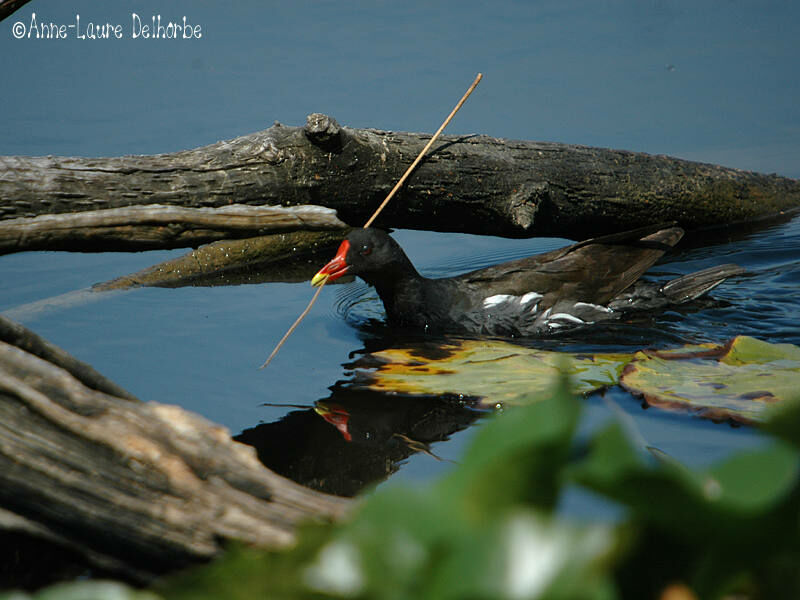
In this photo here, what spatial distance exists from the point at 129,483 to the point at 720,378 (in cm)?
235

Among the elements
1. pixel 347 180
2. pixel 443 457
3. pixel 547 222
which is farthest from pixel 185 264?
pixel 443 457

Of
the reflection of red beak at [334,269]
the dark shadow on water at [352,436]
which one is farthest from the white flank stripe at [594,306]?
the dark shadow on water at [352,436]

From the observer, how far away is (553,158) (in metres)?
5.41

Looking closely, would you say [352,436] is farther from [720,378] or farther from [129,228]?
[720,378]

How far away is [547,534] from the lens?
519 mm

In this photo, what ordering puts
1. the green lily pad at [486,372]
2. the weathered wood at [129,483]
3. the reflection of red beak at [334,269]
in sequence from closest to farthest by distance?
the weathered wood at [129,483], the green lily pad at [486,372], the reflection of red beak at [334,269]

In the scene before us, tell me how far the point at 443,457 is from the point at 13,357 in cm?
144

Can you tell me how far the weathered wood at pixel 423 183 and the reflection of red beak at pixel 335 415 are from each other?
5.73ft

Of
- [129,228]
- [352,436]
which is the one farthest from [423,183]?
[129,228]

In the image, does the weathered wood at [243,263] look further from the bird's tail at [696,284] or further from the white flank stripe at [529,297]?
the bird's tail at [696,284]

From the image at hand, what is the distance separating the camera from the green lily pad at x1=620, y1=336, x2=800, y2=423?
266cm

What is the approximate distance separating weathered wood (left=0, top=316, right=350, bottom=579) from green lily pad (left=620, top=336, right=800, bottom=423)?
72.7 inches

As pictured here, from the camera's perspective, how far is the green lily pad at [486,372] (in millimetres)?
3055

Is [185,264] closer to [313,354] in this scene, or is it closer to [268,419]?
[313,354]
